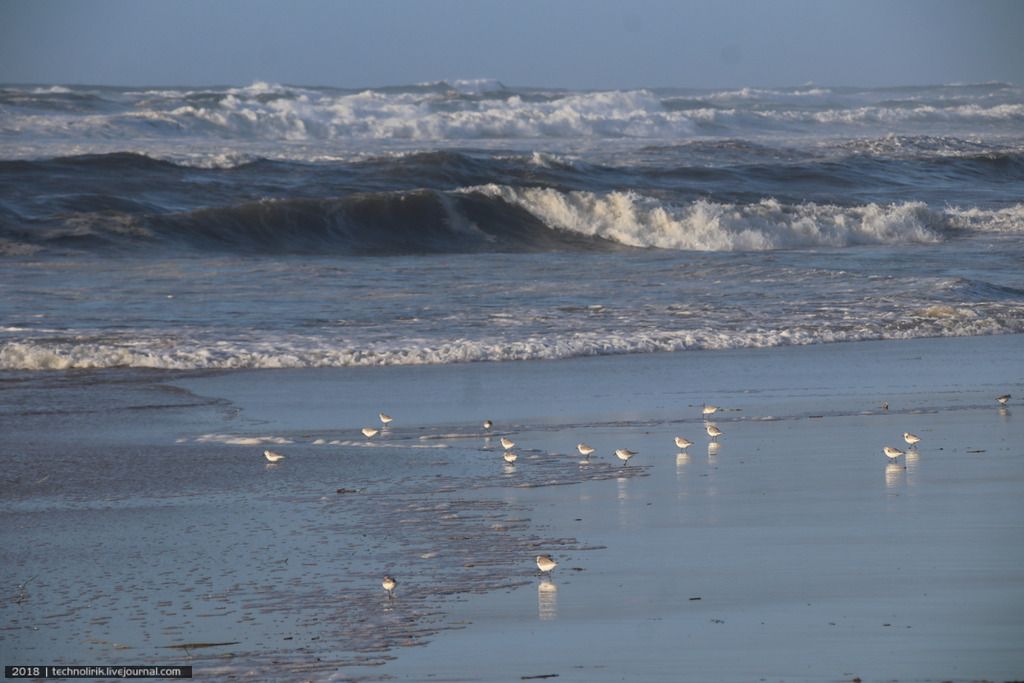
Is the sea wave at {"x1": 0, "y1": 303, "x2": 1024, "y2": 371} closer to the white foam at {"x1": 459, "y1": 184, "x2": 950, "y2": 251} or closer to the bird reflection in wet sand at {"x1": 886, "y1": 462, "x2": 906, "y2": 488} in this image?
the bird reflection in wet sand at {"x1": 886, "y1": 462, "x2": 906, "y2": 488}

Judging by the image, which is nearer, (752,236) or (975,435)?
(975,435)

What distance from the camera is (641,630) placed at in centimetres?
406

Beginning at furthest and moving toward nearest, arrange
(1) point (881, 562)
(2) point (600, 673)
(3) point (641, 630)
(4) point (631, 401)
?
1. (4) point (631, 401)
2. (1) point (881, 562)
3. (3) point (641, 630)
4. (2) point (600, 673)

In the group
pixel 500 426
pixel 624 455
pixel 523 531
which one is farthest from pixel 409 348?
pixel 523 531

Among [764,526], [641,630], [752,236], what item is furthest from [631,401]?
[752,236]

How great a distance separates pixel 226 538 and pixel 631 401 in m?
3.95

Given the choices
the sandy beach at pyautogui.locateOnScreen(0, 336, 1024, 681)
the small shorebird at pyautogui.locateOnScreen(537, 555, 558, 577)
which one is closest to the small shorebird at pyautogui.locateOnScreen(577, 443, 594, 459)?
the sandy beach at pyautogui.locateOnScreen(0, 336, 1024, 681)

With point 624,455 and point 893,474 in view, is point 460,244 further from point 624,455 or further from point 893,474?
point 893,474

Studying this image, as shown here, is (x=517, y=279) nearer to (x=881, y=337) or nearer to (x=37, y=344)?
(x=881, y=337)

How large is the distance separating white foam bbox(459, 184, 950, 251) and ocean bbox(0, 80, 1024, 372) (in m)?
0.05

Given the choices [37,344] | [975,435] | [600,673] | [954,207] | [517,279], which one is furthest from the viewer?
[954,207]

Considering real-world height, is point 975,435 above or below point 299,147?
below

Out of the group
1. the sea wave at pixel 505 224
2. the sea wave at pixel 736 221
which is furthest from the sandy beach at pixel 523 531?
the sea wave at pixel 736 221

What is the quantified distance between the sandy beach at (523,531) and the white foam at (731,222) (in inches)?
424
